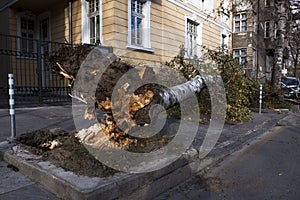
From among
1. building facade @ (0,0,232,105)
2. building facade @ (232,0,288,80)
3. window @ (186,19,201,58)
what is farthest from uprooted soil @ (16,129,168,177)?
building facade @ (232,0,288,80)

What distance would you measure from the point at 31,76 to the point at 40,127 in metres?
7.37

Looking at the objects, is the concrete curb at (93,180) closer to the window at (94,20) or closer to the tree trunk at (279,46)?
the window at (94,20)

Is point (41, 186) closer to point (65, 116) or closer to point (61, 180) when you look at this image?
point (61, 180)

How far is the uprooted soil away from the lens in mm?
2622

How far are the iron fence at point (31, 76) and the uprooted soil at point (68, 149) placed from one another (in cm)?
169

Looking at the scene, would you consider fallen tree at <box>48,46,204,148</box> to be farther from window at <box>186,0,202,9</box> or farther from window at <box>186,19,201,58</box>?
window at <box>186,0,202,9</box>

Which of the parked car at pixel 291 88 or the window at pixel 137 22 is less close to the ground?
the window at pixel 137 22

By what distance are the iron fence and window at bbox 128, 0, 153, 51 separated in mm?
3447

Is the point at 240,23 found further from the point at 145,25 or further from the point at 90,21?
the point at 90,21

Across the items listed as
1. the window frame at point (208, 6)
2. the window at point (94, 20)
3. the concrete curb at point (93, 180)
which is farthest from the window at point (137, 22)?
the concrete curb at point (93, 180)

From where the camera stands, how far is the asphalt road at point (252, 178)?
292cm

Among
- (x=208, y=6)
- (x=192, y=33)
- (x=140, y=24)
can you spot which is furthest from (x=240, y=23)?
(x=140, y=24)

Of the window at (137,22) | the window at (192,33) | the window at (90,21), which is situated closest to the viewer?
the window at (90,21)

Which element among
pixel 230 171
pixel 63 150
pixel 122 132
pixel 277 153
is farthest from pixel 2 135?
pixel 277 153
